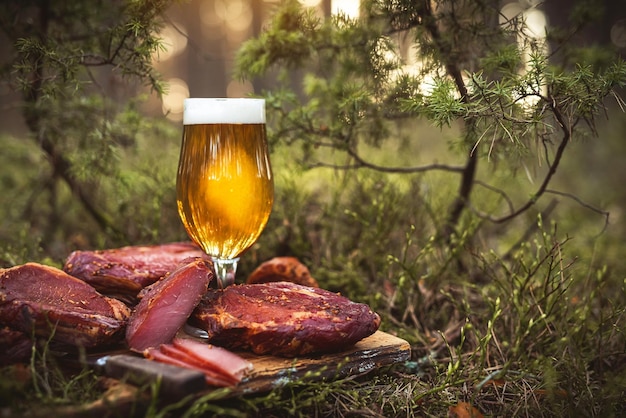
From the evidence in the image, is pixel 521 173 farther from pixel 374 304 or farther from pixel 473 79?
pixel 473 79

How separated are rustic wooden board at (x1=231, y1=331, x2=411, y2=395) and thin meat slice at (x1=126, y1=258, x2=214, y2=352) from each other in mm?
298

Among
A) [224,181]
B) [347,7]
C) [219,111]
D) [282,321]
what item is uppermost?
[347,7]

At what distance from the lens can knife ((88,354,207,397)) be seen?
1705 millimetres

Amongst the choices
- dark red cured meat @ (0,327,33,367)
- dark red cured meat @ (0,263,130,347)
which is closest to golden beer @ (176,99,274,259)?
dark red cured meat @ (0,263,130,347)

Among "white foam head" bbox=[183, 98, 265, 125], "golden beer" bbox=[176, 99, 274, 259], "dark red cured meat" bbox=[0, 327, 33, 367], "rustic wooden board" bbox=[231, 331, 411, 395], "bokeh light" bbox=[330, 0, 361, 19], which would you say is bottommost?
"rustic wooden board" bbox=[231, 331, 411, 395]

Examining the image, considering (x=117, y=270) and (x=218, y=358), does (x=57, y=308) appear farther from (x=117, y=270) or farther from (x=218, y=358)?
(x=218, y=358)

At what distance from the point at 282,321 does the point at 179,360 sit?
1.34 feet

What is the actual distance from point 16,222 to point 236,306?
295 centimetres

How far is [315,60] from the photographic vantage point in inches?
133

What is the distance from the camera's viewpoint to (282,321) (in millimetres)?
2098

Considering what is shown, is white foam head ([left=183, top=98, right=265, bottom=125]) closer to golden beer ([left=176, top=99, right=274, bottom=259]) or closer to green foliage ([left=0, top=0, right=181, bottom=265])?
golden beer ([left=176, top=99, right=274, bottom=259])

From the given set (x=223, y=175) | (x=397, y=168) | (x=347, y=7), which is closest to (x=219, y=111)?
(x=223, y=175)

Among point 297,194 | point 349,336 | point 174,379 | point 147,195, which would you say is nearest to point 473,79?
point 349,336

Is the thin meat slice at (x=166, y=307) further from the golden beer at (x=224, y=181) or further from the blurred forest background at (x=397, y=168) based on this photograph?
the blurred forest background at (x=397, y=168)
